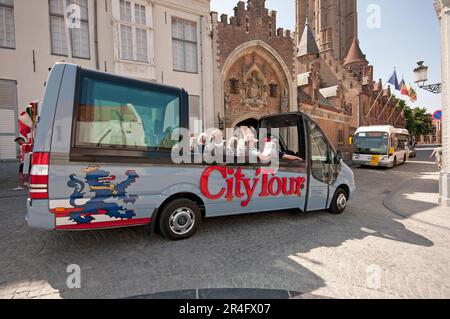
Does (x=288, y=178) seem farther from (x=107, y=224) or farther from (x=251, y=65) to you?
(x=251, y=65)

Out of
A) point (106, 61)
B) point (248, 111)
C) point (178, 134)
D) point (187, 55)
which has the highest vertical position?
point (187, 55)

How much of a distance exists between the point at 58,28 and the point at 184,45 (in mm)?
5219

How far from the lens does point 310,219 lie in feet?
16.8

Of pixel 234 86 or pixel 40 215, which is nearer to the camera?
pixel 40 215

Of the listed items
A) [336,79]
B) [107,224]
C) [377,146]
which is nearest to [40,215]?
[107,224]

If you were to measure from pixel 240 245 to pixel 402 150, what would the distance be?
65.9ft

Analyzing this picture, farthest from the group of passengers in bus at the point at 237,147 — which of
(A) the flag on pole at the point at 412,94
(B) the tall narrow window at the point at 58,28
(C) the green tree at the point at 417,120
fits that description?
(C) the green tree at the point at 417,120

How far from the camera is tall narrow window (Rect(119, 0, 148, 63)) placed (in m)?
10.5

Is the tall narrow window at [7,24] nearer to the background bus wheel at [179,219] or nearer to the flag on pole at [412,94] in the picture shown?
the background bus wheel at [179,219]

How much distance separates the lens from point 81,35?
31.8ft

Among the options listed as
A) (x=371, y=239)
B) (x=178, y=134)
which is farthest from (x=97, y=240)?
(x=371, y=239)

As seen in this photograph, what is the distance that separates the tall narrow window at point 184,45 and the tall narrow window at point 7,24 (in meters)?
5.97

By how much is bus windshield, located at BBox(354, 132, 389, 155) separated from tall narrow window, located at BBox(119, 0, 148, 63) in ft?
48.0
